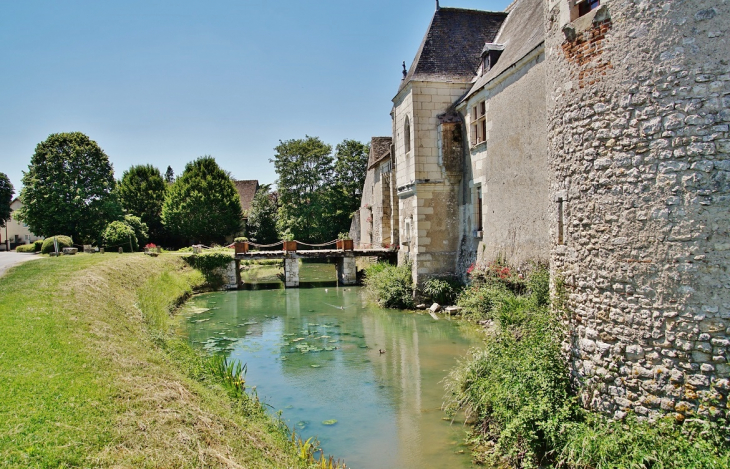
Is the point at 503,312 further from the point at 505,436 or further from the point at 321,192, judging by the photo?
the point at 321,192

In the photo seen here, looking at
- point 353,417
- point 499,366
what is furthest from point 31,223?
A: point 499,366

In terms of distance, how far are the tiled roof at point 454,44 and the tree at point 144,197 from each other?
2460 cm

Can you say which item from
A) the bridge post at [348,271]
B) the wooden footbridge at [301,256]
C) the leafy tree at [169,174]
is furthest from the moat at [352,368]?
the leafy tree at [169,174]

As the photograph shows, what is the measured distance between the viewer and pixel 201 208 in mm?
31344

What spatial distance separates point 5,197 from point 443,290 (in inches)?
1497

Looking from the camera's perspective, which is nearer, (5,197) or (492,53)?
(492,53)

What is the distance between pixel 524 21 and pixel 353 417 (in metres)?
11.9

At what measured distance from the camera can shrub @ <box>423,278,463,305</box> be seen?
14914 millimetres

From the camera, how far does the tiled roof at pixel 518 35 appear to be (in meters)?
11.6

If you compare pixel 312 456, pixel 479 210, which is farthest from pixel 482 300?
pixel 312 456

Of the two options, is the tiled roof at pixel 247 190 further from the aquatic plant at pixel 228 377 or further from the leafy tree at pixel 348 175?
the aquatic plant at pixel 228 377

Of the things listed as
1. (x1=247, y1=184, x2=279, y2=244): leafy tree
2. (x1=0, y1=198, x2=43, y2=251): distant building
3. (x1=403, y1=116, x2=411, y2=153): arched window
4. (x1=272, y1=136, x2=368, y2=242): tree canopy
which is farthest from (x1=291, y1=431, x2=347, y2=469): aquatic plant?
(x1=0, y1=198, x2=43, y2=251): distant building

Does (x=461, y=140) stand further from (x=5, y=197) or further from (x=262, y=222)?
(x=5, y=197)

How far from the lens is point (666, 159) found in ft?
14.9
